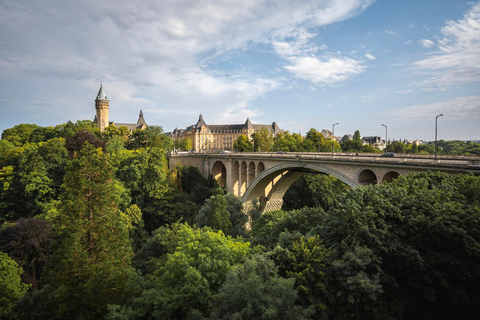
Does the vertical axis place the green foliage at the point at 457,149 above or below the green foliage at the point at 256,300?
above

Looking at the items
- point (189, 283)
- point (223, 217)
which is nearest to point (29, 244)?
point (223, 217)

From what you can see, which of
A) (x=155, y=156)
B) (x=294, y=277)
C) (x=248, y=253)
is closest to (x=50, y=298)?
(x=248, y=253)

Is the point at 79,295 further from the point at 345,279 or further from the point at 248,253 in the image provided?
the point at 345,279

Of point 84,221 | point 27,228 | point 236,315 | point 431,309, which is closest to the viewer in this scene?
point 236,315

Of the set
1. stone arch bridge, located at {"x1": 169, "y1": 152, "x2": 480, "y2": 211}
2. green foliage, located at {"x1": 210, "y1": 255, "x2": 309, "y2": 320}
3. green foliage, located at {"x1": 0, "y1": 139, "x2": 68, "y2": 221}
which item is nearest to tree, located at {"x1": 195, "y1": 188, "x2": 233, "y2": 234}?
stone arch bridge, located at {"x1": 169, "y1": 152, "x2": 480, "y2": 211}

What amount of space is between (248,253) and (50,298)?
8352 mm

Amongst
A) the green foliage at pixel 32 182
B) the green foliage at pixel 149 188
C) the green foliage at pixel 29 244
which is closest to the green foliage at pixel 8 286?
the green foliage at pixel 29 244

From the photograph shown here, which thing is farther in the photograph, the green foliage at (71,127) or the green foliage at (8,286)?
the green foliage at (71,127)

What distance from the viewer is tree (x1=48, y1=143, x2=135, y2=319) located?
1218 centimetres

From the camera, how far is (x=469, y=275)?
9992mm

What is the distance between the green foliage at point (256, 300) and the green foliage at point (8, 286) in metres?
12.0

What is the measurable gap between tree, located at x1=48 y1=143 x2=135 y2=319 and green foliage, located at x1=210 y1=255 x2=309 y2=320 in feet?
19.2

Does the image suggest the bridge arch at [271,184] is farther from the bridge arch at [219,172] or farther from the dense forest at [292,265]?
the dense forest at [292,265]

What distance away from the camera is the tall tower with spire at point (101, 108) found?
3765 inches
